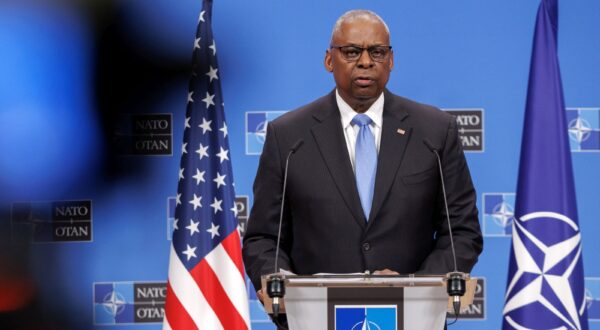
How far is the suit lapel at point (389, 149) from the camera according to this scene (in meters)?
2.88

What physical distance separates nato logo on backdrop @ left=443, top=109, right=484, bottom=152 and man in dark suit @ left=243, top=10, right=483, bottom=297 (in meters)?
1.85

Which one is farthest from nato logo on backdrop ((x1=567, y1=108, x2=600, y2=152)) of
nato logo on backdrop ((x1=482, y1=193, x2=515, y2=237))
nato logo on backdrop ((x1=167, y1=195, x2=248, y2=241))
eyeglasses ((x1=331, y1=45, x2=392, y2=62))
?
eyeglasses ((x1=331, y1=45, x2=392, y2=62))

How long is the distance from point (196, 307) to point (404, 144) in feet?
5.92

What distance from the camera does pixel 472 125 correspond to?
4.88m

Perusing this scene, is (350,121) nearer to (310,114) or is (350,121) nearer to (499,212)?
(310,114)

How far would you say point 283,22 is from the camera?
4.95m

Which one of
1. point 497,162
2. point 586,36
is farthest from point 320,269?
point 586,36

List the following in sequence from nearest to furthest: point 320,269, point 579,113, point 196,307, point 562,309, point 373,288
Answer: point 373,288 → point 320,269 → point 562,309 → point 196,307 → point 579,113

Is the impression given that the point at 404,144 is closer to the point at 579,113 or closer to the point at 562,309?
the point at 562,309

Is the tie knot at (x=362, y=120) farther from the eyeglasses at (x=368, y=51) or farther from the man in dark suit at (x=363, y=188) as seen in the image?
the eyeglasses at (x=368, y=51)

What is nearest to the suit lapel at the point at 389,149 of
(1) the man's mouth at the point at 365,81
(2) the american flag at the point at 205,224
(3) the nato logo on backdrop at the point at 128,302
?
(1) the man's mouth at the point at 365,81

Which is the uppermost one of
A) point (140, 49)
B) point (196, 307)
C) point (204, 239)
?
point (140, 49)

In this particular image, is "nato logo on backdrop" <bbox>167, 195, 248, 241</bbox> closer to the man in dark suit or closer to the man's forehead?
the man in dark suit

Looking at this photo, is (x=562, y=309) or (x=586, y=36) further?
(x=586, y=36)
